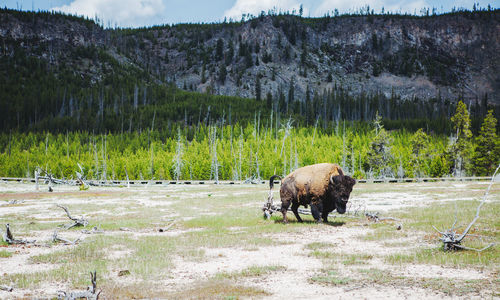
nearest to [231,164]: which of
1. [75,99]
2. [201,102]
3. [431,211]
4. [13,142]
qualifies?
[431,211]

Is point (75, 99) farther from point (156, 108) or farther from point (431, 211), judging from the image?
point (431, 211)

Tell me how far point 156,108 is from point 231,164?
9833 centimetres

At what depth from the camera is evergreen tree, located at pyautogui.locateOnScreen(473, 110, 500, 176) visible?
229 ft

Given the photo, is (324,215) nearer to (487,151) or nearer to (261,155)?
(487,151)

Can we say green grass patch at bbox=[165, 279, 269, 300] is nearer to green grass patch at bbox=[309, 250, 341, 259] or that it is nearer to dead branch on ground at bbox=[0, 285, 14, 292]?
green grass patch at bbox=[309, 250, 341, 259]

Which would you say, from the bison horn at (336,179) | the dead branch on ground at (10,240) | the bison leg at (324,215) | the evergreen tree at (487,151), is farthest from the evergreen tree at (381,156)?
the dead branch on ground at (10,240)

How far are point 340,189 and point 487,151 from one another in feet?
219

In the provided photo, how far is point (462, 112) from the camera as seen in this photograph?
74938mm

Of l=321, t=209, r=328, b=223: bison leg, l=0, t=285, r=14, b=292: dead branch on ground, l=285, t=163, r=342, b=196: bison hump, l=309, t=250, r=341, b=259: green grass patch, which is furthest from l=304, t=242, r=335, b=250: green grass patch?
l=0, t=285, r=14, b=292: dead branch on ground

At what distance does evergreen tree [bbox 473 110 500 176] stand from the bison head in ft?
A: 212

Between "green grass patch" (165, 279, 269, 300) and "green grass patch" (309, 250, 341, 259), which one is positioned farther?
"green grass patch" (309, 250, 341, 259)

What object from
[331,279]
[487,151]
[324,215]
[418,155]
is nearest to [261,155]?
[418,155]

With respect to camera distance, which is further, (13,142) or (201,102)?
(201,102)

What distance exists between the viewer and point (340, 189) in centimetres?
1684
